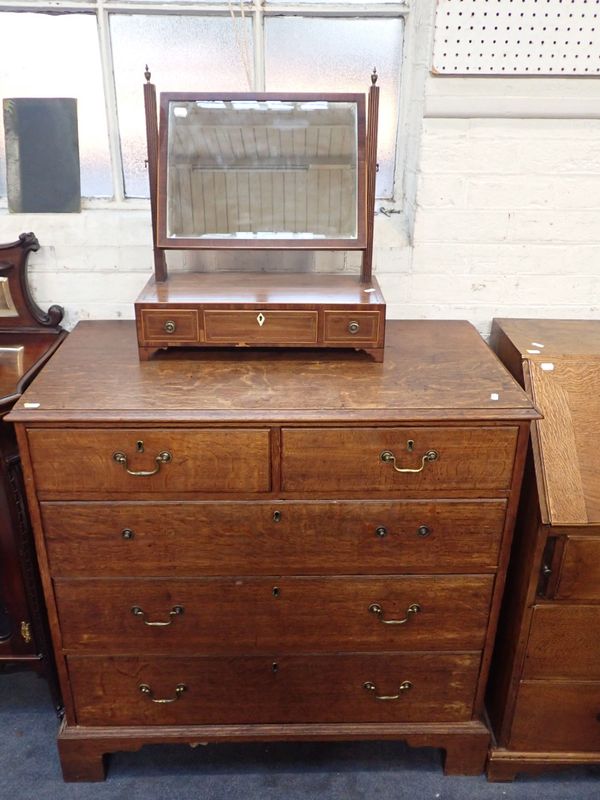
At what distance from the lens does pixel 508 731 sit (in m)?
1.89

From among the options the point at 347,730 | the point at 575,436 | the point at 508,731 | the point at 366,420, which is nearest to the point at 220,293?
the point at 366,420

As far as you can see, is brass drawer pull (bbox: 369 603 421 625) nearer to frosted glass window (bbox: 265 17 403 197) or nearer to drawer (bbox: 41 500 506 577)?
drawer (bbox: 41 500 506 577)

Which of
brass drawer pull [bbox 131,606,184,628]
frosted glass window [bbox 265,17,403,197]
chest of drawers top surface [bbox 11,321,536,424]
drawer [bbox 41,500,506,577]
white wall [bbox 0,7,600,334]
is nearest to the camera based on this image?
chest of drawers top surface [bbox 11,321,536,424]

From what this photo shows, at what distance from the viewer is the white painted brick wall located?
197 centimetres

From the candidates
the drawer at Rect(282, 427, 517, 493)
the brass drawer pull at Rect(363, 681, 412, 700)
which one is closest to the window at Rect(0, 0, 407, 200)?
the drawer at Rect(282, 427, 517, 493)

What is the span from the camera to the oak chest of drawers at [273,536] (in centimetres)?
154

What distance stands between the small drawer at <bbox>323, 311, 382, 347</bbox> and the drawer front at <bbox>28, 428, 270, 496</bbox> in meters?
0.36

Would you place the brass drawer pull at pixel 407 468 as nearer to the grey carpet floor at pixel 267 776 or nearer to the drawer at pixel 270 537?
the drawer at pixel 270 537

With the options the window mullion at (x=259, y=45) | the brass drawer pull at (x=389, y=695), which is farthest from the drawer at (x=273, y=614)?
the window mullion at (x=259, y=45)

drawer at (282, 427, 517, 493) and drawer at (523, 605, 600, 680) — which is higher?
drawer at (282, 427, 517, 493)

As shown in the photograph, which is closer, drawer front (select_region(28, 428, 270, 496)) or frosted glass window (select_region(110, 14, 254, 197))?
drawer front (select_region(28, 428, 270, 496))

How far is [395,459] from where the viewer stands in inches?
61.7

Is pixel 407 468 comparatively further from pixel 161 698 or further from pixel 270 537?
pixel 161 698

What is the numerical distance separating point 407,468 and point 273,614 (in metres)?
0.55
